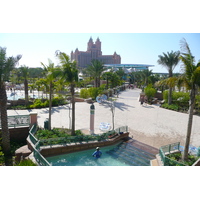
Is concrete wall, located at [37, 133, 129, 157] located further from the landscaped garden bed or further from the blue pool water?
the landscaped garden bed

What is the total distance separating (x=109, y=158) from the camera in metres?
8.30

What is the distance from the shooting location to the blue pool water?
776 cm

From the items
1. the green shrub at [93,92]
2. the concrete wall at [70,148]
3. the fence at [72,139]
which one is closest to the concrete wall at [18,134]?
the fence at [72,139]

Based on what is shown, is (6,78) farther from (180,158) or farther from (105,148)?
(180,158)

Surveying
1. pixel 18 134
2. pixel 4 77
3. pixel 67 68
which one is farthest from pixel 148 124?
pixel 4 77

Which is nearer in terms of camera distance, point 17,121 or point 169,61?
point 17,121

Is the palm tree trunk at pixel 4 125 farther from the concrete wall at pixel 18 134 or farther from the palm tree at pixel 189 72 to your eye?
the palm tree at pixel 189 72

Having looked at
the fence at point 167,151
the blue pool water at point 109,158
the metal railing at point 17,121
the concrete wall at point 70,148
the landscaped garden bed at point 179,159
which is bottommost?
the blue pool water at point 109,158

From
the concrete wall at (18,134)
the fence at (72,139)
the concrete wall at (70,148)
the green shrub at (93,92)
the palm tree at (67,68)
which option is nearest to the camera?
the concrete wall at (70,148)

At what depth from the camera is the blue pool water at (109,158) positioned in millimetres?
7762

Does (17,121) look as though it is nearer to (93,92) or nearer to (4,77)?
(4,77)

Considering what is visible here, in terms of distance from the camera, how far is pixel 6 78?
295 inches

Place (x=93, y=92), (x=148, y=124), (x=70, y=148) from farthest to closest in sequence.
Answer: (x=93, y=92), (x=148, y=124), (x=70, y=148)

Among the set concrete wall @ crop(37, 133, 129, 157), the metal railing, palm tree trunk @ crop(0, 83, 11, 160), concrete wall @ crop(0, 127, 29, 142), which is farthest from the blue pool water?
the metal railing
